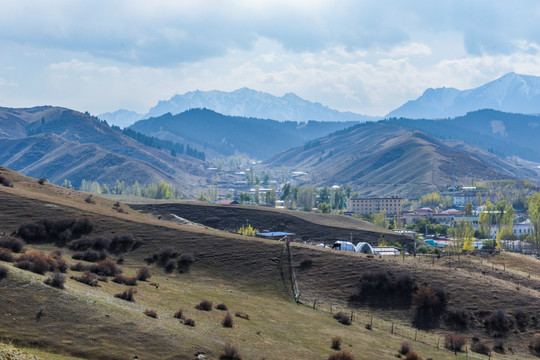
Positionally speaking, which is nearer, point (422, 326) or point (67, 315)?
point (67, 315)

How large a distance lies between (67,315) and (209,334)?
10811 millimetres

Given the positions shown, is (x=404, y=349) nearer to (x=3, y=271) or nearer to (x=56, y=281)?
(x=56, y=281)

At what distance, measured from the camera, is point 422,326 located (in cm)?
6681

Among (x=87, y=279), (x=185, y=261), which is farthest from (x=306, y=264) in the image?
(x=87, y=279)

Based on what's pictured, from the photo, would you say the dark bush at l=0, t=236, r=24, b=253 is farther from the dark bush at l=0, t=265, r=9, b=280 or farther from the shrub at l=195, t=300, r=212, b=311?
the shrub at l=195, t=300, r=212, b=311

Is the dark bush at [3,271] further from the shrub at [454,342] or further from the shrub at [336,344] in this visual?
the shrub at [454,342]

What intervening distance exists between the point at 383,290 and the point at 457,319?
10331 mm

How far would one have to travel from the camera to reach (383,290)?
74.4 meters

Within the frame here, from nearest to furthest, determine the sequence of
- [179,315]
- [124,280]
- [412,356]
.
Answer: [179,315] < [412,356] < [124,280]

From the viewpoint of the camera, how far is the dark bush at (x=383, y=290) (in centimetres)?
7225

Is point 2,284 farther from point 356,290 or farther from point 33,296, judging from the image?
point 356,290

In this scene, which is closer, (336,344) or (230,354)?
(230,354)

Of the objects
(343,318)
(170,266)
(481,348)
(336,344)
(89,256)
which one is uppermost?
(89,256)

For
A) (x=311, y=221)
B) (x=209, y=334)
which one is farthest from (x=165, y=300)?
(x=311, y=221)
